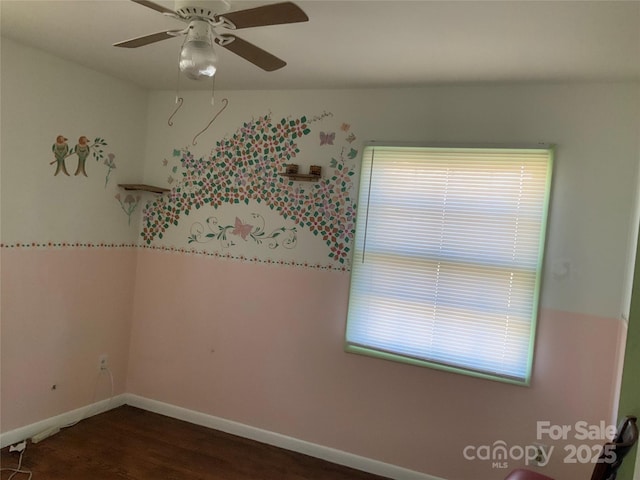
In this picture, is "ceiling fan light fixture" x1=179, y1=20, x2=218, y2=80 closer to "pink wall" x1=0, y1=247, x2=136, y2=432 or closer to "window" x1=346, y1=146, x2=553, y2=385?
"window" x1=346, y1=146, x2=553, y2=385

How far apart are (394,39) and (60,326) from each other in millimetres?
2822

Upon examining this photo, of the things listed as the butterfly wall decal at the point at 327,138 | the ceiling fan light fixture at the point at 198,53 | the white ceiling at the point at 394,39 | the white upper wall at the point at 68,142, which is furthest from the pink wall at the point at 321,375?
the ceiling fan light fixture at the point at 198,53

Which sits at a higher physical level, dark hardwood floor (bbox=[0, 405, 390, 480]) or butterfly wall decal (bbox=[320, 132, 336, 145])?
butterfly wall decal (bbox=[320, 132, 336, 145])

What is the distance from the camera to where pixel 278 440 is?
333cm

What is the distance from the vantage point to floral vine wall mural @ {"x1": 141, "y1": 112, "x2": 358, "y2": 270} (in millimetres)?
3164

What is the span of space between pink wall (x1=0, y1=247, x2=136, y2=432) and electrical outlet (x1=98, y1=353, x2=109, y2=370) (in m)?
0.03

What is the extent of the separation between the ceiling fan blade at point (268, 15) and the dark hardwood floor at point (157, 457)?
8.34 feet

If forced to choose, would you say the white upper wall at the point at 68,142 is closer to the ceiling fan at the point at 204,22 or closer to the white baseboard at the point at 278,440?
the white baseboard at the point at 278,440

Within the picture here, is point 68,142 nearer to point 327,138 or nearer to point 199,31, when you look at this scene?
point 327,138

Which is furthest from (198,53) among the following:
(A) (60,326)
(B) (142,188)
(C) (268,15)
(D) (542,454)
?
(D) (542,454)

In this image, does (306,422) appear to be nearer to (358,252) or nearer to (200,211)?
(358,252)

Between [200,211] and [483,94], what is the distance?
213cm

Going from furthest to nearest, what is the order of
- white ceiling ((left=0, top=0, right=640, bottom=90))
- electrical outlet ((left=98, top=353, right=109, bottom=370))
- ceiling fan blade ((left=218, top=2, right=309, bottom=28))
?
electrical outlet ((left=98, top=353, right=109, bottom=370)) < white ceiling ((left=0, top=0, right=640, bottom=90)) < ceiling fan blade ((left=218, top=2, right=309, bottom=28))

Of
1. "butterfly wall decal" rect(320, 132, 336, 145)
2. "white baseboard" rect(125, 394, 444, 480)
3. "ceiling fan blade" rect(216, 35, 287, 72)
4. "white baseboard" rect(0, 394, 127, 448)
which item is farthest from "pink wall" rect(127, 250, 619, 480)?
"ceiling fan blade" rect(216, 35, 287, 72)
